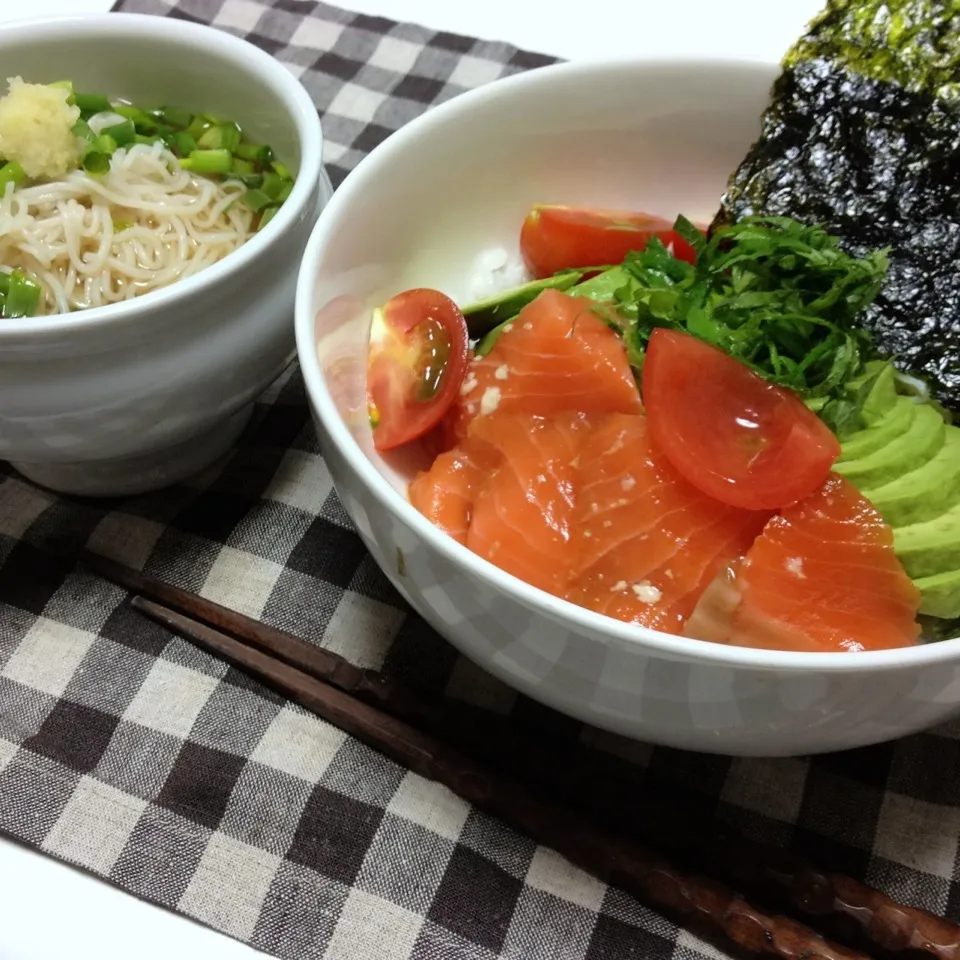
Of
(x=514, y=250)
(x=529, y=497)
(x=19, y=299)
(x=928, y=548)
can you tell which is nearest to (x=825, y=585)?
(x=928, y=548)

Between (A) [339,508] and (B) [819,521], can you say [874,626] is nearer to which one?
(B) [819,521]

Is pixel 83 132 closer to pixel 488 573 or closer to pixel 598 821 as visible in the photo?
pixel 488 573

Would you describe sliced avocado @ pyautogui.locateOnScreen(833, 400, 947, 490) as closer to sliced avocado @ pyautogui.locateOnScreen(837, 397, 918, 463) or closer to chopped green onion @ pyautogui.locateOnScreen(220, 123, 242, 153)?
sliced avocado @ pyautogui.locateOnScreen(837, 397, 918, 463)

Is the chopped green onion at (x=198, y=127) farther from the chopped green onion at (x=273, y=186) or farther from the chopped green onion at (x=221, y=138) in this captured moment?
the chopped green onion at (x=273, y=186)

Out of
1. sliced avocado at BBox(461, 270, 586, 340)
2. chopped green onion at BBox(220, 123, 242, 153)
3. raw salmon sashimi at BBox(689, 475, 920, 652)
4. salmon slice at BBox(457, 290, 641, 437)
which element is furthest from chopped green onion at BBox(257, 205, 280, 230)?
raw salmon sashimi at BBox(689, 475, 920, 652)

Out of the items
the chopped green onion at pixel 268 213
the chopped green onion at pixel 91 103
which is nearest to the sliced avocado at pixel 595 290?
the chopped green onion at pixel 268 213
